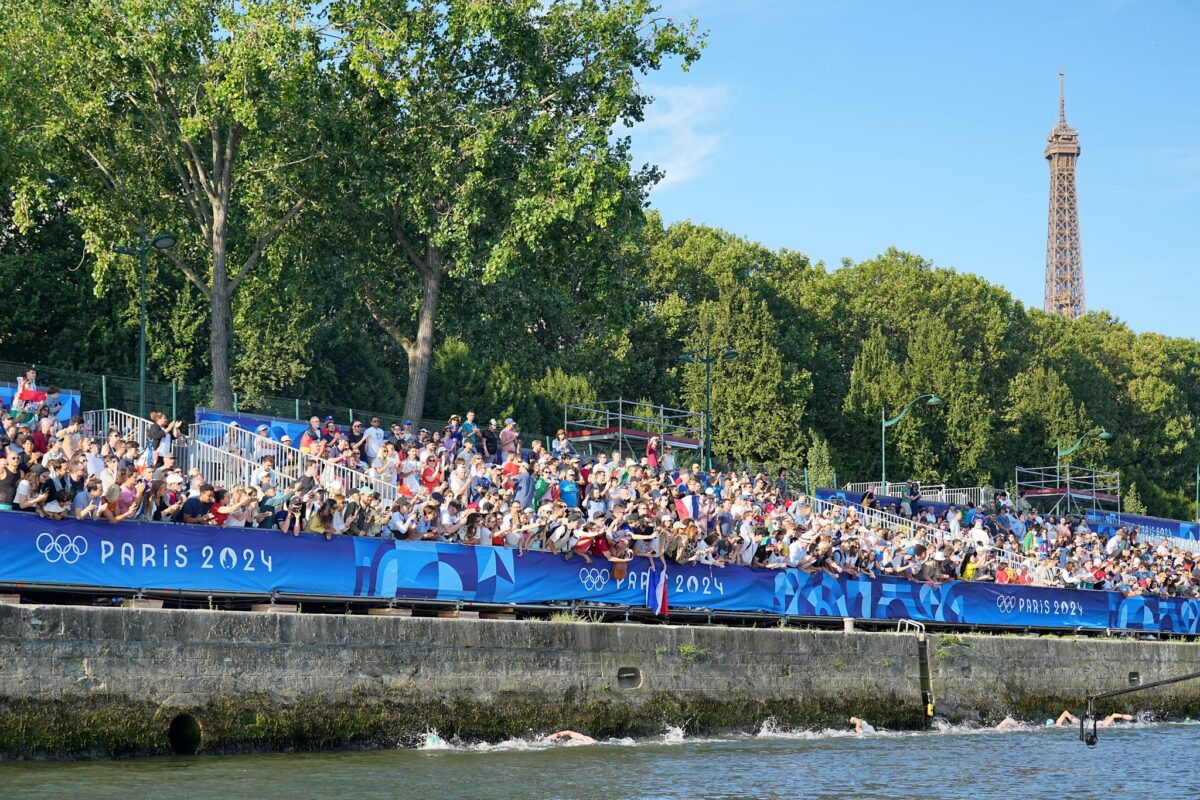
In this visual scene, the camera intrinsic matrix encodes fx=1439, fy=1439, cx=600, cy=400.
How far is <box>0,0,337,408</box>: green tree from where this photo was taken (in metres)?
33.2

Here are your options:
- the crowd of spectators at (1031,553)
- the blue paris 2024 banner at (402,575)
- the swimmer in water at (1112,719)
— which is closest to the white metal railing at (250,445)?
the blue paris 2024 banner at (402,575)

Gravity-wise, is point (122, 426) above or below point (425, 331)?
below

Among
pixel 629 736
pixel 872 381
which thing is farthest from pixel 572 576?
pixel 872 381

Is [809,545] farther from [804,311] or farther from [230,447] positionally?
[804,311]

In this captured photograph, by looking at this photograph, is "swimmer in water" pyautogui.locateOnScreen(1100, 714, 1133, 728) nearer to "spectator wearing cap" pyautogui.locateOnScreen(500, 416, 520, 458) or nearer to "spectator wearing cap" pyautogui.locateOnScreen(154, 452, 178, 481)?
"spectator wearing cap" pyautogui.locateOnScreen(500, 416, 520, 458)

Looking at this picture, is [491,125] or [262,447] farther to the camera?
[491,125]

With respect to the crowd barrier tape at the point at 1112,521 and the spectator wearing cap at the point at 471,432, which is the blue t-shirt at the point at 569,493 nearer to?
the spectator wearing cap at the point at 471,432

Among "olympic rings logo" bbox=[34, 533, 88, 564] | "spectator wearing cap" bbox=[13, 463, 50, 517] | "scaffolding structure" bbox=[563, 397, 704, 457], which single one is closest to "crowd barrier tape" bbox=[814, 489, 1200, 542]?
"scaffolding structure" bbox=[563, 397, 704, 457]

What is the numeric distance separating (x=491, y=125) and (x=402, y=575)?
61.6 ft

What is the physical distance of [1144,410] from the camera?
87.6m

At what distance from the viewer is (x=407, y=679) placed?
19.6 m

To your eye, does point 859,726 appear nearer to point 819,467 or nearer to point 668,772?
point 668,772

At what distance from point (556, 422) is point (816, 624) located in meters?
33.4

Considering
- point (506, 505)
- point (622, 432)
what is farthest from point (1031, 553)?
point (506, 505)
